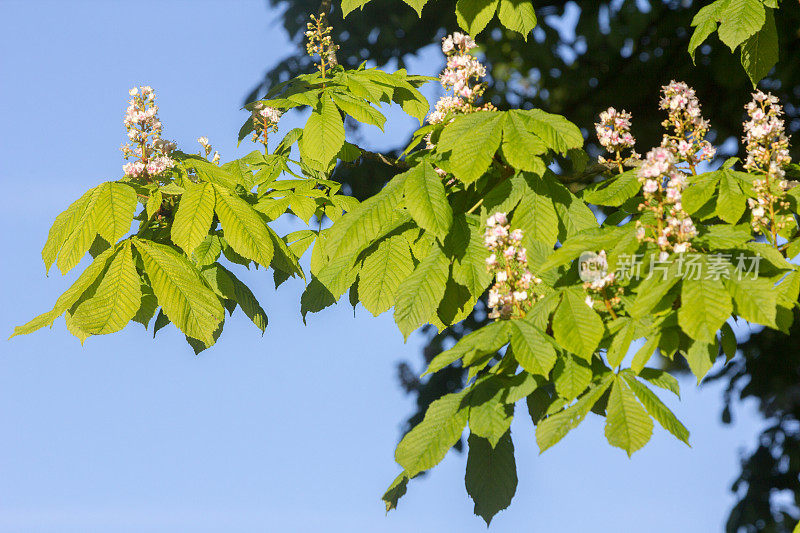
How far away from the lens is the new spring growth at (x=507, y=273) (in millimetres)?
2900

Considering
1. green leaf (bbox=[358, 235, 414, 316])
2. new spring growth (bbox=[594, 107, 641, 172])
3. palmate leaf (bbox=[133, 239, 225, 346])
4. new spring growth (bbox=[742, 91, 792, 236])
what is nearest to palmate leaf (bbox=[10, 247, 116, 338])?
palmate leaf (bbox=[133, 239, 225, 346])

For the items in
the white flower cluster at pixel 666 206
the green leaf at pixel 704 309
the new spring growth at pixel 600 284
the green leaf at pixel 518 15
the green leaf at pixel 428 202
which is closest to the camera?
the green leaf at pixel 704 309

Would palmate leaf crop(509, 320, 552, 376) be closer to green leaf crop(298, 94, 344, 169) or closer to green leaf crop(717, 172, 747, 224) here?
green leaf crop(717, 172, 747, 224)

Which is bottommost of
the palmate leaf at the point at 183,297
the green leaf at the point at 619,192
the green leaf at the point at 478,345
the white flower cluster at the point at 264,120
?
the green leaf at the point at 478,345

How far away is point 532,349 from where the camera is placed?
2.50 m

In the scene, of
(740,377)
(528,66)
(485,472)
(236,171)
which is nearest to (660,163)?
(485,472)

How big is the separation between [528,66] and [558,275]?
458cm

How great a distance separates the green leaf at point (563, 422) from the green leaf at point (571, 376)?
0.04 meters

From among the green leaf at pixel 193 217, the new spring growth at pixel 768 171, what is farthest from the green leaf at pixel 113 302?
the new spring growth at pixel 768 171

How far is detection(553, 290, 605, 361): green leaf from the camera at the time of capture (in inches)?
99.2

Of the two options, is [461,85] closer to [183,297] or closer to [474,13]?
[474,13]

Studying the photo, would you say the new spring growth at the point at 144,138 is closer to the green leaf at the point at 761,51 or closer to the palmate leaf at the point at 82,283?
the palmate leaf at the point at 82,283

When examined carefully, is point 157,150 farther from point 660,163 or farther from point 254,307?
point 660,163

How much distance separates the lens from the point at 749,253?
107 inches
